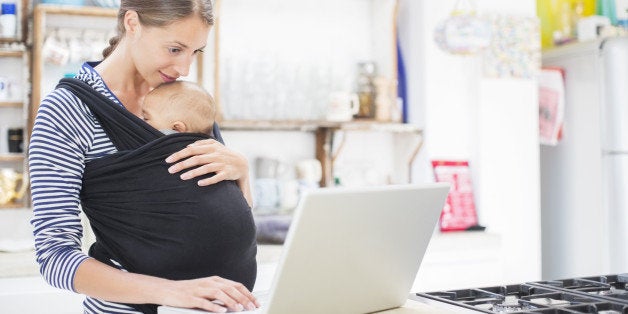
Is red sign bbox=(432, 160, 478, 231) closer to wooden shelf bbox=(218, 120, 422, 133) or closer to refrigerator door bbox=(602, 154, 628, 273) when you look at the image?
wooden shelf bbox=(218, 120, 422, 133)

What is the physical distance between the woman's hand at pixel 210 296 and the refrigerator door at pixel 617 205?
10.8 feet

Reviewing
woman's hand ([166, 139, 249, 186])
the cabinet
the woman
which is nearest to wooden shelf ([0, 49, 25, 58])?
the cabinet

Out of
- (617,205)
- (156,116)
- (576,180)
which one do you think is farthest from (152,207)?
(576,180)

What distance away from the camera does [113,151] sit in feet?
4.66

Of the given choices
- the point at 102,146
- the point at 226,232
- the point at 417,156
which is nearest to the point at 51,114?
the point at 102,146

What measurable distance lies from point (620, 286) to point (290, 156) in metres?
2.22

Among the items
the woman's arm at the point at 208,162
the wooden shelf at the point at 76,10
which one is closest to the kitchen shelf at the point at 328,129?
the wooden shelf at the point at 76,10

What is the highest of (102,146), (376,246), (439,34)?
(439,34)

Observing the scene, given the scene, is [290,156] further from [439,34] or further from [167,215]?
[167,215]

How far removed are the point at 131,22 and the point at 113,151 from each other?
0.28m

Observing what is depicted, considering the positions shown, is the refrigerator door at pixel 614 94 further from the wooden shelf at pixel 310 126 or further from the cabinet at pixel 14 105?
the cabinet at pixel 14 105

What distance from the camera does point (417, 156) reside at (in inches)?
151

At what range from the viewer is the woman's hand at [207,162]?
4.52ft

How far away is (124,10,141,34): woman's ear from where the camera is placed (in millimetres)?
1492
